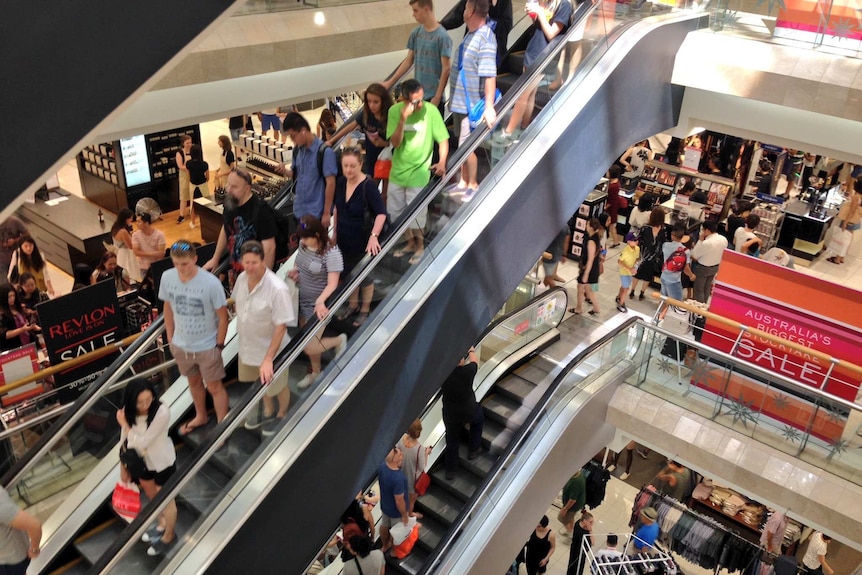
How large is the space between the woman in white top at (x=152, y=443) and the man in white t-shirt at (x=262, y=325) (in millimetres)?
535

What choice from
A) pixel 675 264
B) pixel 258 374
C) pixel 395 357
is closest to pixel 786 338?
pixel 675 264

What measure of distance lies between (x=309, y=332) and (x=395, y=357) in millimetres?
736

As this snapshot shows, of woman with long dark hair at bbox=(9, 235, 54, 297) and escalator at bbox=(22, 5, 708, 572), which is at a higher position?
escalator at bbox=(22, 5, 708, 572)

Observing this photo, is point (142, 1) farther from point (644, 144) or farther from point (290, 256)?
point (644, 144)

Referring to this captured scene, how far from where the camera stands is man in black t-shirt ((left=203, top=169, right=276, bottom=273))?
5.13 metres

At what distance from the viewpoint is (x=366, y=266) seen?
17.1 feet

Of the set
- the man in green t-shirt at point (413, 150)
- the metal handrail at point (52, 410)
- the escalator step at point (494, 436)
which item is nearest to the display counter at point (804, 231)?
the escalator step at point (494, 436)

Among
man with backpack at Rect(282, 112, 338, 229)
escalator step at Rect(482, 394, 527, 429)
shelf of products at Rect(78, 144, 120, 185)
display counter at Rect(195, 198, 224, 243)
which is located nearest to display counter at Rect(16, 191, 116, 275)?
shelf of products at Rect(78, 144, 120, 185)

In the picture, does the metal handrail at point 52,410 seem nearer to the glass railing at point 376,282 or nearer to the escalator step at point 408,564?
the glass railing at point 376,282

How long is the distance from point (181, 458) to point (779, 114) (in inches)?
271

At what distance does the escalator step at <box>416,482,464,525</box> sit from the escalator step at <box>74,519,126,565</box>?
3215 mm

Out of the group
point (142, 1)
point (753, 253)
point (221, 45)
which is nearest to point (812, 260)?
point (753, 253)

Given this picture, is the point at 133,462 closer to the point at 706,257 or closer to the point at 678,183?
the point at 706,257

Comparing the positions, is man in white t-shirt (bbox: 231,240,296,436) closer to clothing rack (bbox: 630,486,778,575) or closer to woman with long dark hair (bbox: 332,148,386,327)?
woman with long dark hair (bbox: 332,148,386,327)
